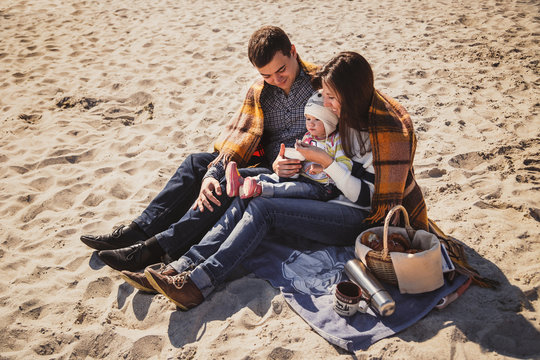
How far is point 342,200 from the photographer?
2.77 meters

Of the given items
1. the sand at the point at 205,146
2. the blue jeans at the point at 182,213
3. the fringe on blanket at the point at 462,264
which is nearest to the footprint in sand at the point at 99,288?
the sand at the point at 205,146

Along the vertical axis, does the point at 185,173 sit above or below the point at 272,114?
below

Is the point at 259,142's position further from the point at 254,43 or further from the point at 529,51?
the point at 529,51

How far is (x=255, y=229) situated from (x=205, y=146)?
6.75 ft

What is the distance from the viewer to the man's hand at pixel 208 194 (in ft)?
9.45

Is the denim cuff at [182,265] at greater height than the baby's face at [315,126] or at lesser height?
lesser

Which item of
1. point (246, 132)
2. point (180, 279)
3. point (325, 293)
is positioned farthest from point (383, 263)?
point (246, 132)

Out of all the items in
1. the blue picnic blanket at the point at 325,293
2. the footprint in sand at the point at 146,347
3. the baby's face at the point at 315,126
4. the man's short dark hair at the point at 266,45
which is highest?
the man's short dark hair at the point at 266,45

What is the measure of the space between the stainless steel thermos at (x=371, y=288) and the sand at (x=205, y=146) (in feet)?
0.59

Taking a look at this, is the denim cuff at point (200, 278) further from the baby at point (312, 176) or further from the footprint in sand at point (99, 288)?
the footprint in sand at point (99, 288)

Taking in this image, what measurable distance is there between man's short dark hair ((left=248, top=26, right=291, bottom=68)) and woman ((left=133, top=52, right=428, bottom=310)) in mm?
471

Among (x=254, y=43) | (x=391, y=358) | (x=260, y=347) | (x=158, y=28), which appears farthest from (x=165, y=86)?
(x=391, y=358)

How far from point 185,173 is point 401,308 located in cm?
183

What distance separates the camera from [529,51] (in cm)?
553
